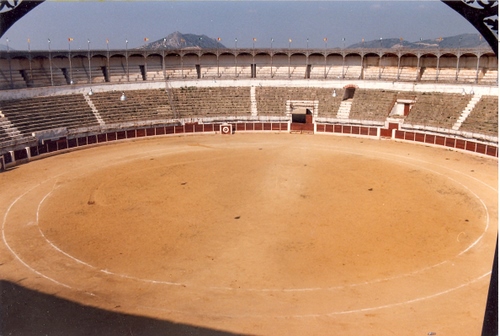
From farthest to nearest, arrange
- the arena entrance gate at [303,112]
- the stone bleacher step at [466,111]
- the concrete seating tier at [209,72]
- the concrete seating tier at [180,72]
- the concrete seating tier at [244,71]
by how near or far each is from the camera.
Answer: the concrete seating tier at [244,71] < the concrete seating tier at [209,72] < the concrete seating tier at [180,72] < the arena entrance gate at [303,112] < the stone bleacher step at [466,111]

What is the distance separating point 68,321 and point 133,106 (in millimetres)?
28589

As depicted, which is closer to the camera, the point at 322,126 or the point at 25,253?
the point at 25,253

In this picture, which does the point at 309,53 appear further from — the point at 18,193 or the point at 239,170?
the point at 18,193

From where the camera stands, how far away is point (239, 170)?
2530 centimetres

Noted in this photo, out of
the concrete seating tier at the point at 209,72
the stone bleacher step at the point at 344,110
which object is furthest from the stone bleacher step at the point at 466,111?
the concrete seating tier at the point at 209,72

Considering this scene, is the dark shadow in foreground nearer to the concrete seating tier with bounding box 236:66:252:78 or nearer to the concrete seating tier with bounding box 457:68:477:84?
the concrete seating tier with bounding box 457:68:477:84

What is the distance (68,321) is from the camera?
10789 mm

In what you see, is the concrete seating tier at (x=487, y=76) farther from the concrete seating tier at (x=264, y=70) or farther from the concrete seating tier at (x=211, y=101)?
the concrete seating tier at (x=211, y=101)

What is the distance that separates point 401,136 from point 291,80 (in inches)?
503

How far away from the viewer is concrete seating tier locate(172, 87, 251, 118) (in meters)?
38.7

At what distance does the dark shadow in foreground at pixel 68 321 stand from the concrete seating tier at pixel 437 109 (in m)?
28.4

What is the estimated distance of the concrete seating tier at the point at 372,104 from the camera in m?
36.9

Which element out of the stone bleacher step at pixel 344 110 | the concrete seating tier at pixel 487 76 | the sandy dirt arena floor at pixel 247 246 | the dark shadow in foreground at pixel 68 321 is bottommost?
the sandy dirt arena floor at pixel 247 246

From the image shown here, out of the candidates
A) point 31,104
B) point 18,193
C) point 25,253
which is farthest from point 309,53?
point 25,253
